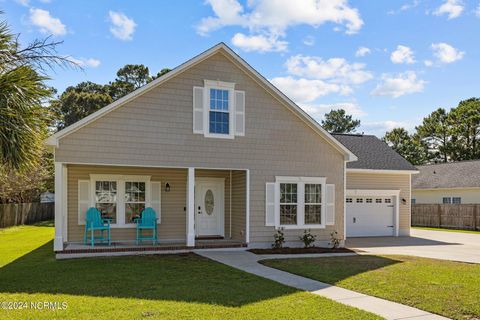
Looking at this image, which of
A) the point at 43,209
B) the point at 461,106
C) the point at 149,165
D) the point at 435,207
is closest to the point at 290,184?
the point at 149,165

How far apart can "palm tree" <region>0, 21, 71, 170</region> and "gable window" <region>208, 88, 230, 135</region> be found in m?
6.53

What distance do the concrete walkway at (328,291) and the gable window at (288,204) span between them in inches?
98.0

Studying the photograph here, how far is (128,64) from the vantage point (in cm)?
4547

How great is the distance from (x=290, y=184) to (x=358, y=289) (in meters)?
7.13

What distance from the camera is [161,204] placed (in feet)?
51.3

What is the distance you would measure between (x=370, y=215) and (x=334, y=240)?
19.4 feet

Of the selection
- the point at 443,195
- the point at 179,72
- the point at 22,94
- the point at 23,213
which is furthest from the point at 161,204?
the point at 443,195

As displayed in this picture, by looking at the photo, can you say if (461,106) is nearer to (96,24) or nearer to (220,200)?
(220,200)

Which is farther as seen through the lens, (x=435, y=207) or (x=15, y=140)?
(x=435, y=207)

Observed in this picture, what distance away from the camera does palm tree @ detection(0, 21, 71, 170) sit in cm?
777

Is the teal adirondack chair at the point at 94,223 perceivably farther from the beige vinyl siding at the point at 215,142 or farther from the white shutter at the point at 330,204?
the white shutter at the point at 330,204

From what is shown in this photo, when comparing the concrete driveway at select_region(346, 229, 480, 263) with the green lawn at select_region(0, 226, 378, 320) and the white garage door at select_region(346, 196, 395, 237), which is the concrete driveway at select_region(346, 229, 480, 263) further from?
the green lawn at select_region(0, 226, 378, 320)

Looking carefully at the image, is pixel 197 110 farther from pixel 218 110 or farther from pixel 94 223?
pixel 94 223

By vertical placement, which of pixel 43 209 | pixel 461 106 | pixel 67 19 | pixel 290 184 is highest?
pixel 461 106
